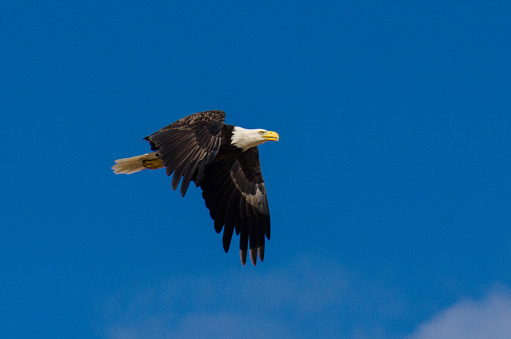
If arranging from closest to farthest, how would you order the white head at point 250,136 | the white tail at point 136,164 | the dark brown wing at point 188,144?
1. the dark brown wing at point 188,144
2. the white head at point 250,136
3. the white tail at point 136,164

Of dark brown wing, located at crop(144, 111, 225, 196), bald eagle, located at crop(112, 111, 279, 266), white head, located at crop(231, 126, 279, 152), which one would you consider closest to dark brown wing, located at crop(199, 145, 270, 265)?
bald eagle, located at crop(112, 111, 279, 266)

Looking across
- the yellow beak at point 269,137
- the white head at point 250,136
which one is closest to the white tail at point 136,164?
the white head at point 250,136

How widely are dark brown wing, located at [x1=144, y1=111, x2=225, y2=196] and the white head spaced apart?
0.83m

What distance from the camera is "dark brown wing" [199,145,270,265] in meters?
13.5

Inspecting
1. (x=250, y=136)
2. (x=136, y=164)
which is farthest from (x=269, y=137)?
(x=136, y=164)

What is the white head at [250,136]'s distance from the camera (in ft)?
43.0

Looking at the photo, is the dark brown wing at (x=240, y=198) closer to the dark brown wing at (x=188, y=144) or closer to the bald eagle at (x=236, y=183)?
the bald eagle at (x=236, y=183)

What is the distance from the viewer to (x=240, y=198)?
1376cm

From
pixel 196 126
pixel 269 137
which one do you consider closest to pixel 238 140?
pixel 269 137

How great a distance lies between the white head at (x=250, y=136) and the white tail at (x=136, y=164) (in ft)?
4.51

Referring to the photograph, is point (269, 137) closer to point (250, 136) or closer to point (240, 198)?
point (250, 136)

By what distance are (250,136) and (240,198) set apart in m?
1.23

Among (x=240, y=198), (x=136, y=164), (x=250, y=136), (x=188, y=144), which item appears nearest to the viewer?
(x=188, y=144)

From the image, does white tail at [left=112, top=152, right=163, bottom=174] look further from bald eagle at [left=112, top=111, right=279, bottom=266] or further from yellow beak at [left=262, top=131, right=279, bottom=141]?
yellow beak at [left=262, top=131, right=279, bottom=141]
